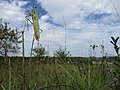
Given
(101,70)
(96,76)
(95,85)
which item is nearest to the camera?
(95,85)

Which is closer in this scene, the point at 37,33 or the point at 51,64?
the point at 37,33

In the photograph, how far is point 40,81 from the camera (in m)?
2.55

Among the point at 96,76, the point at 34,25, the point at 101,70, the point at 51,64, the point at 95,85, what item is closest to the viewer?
the point at 34,25

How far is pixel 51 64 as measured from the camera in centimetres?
303

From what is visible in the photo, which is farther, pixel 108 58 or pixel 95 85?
pixel 108 58

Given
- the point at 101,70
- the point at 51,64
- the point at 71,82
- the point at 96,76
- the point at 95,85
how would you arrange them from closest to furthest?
the point at 95,85 → the point at 71,82 → the point at 96,76 → the point at 101,70 → the point at 51,64

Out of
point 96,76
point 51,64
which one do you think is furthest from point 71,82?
point 51,64

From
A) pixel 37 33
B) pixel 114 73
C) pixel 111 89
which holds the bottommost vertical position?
pixel 111 89

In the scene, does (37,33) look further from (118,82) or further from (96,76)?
(96,76)

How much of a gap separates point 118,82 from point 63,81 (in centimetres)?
63

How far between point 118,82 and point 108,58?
89cm

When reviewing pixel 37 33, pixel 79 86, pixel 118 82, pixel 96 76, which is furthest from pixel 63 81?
pixel 37 33

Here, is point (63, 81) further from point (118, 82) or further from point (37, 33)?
point (37, 33)

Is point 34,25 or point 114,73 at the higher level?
point 34,25
